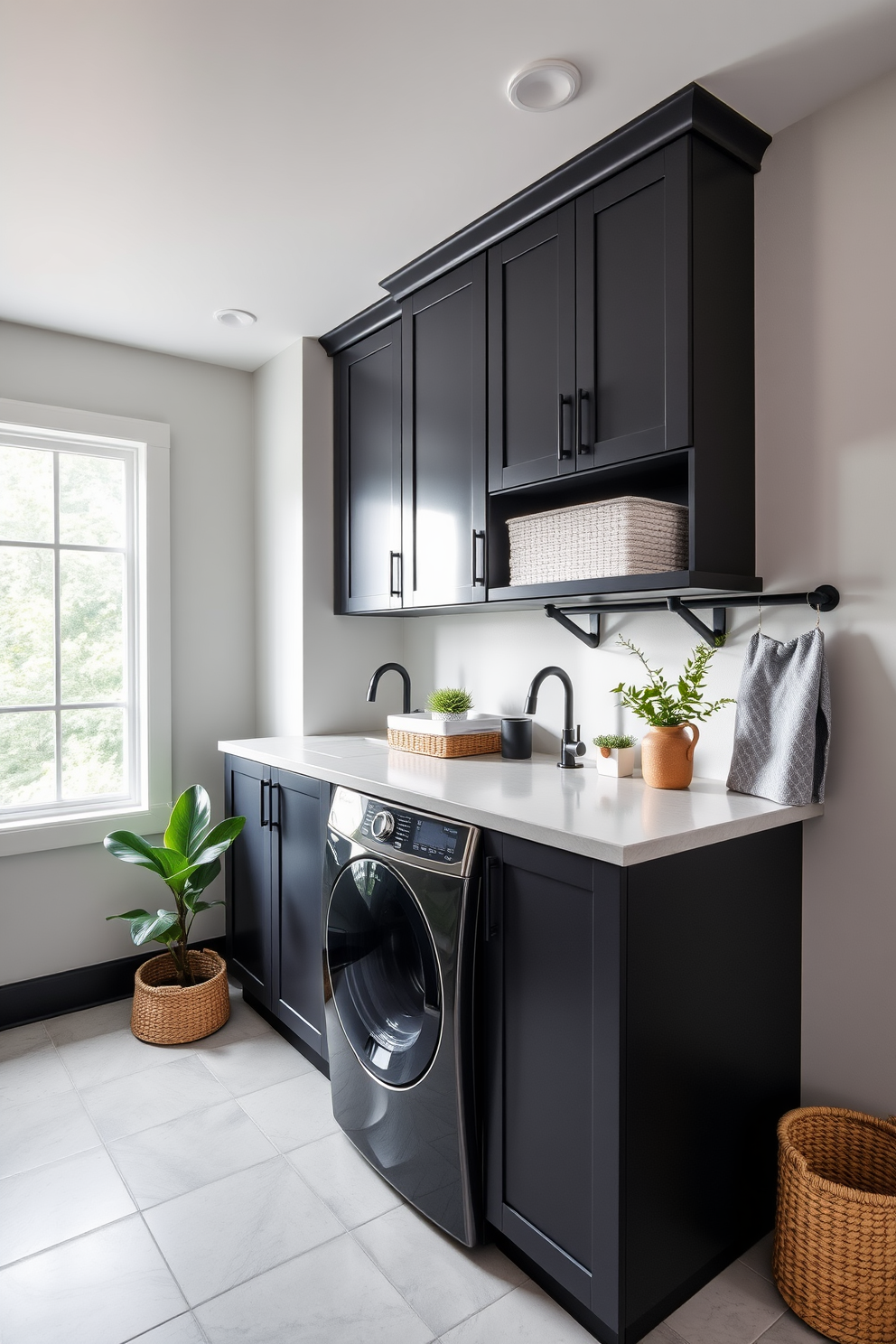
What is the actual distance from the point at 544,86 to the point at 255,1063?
273 centimetres

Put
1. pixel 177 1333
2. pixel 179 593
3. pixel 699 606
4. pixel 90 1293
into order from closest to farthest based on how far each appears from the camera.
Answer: pixel 177 1333 < pixel 90 1293 < pixel 699 606 < pixel 179 593

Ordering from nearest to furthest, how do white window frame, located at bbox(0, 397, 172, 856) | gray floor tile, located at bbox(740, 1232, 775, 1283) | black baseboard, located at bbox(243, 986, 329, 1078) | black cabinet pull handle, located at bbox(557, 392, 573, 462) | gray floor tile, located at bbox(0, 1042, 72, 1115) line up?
1. gray floor tile, located at bbox(740, 1232, 775, 1283)
2. black cabinet pull handle, located at bbox(557, 392, 573, 462)
3. gray floor tile, located at bbox(0, 1042, 72, 1115)
4. black baseboard, located at bbox(243, 986, 329, 1078)
5. white window frame, located at bbox(0, 397, 172, 856)

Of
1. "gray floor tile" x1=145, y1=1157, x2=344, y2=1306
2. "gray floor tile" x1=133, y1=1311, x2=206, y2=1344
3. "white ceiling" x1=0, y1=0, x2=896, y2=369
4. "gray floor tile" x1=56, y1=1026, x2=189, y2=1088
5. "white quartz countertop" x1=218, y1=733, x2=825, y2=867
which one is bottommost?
"gray floor tile" x1=56, y1=1026, x2=189, y2=1088

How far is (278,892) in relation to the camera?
2641mm

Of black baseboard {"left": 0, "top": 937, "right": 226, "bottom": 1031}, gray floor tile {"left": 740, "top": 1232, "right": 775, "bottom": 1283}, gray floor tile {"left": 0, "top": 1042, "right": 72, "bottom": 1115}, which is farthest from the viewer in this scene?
black baseboard {"left": 0, "top": 937, "right": 226, "bottom": 1031}

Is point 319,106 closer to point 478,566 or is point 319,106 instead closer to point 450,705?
point 478,566

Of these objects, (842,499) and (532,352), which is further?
(532,352)

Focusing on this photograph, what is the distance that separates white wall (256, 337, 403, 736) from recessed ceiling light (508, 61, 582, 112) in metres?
1.51

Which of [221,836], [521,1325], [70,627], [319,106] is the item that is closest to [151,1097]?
[221,836]

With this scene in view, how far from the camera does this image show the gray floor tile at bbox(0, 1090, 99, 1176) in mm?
2090

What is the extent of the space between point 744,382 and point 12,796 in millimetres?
2733

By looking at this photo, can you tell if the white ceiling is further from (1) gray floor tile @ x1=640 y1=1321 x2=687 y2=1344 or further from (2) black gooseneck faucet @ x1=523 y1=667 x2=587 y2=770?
(1) gray floor tile @ x1=640 y1=1321 x2=687 y2=1344

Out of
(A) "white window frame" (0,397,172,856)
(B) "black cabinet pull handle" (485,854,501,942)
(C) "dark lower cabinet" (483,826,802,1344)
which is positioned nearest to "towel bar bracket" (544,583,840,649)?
(C) "dark lower cabinet" (483,826,802,1344)

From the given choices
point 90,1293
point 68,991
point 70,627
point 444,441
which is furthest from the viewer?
point 70,627
